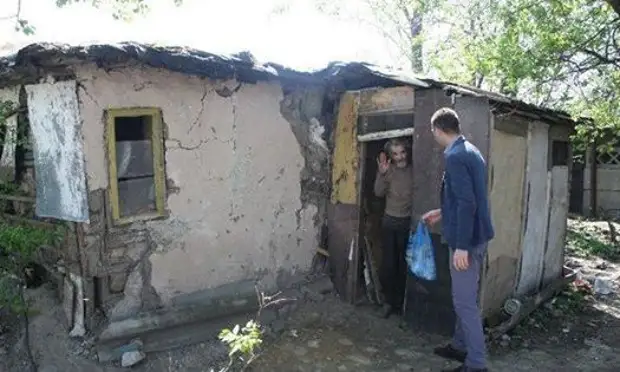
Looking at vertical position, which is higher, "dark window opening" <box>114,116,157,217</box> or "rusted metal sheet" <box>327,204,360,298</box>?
"dark window opening" <box>114,116,157,217</box>

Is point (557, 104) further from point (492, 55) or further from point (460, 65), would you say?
point (492, 55)

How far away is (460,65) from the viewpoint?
11.0 metres

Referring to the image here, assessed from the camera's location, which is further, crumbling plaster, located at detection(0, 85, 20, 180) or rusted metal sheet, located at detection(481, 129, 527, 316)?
crumbling plaster, located at detection(0, 85, 20, 180)

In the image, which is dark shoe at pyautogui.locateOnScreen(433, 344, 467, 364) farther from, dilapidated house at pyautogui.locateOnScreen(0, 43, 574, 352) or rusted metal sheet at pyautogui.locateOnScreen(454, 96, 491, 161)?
rusted metal sheet at pyautogui.locateOnScreen(454, 96, 491, 161)

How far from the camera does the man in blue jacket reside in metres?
4.08

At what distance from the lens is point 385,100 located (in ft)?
18.8

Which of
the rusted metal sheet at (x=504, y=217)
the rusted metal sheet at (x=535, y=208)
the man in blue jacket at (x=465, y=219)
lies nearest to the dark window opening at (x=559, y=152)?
the rusted metal sheet at (x=535, y=208)

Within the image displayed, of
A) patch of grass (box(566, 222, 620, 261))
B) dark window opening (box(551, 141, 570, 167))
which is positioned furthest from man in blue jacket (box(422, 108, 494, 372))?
patch of grass (box(566, 222, 620, 261))

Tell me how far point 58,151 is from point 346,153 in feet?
9.65

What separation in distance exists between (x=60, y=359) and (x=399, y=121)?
3.95 meters

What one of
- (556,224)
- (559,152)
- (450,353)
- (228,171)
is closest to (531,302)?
(556,224)

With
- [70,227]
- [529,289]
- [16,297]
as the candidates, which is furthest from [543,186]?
[16,297]

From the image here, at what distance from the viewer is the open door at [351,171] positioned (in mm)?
5828

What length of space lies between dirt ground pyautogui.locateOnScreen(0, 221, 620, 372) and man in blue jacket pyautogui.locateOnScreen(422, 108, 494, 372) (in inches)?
26.6
